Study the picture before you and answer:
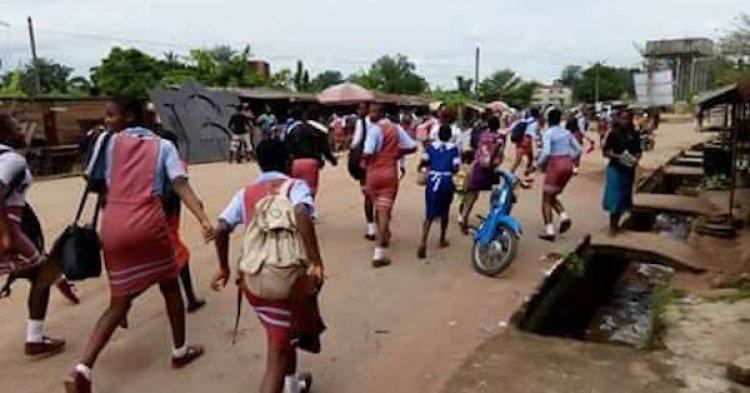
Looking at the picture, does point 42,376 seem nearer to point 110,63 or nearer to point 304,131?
point 304,131

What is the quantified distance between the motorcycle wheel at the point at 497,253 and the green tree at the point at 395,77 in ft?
168

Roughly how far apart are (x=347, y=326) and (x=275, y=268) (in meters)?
2.23

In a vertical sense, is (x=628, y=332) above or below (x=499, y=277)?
below

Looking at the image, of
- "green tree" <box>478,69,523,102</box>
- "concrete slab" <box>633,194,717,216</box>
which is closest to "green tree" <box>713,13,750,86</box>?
"concrete slab" <box>633,194,717,216</box>

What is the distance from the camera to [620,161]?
899 cm

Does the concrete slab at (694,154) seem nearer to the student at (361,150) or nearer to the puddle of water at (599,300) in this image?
the puddle of water at (599,300)

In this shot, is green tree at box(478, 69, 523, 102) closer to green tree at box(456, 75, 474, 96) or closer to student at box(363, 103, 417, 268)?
green tree at box(456, 75, 474, 96)

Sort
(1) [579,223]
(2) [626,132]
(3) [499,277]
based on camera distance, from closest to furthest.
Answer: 1. (3) [499,277]
2. (2) [626,132]
3. (1) [579,223]

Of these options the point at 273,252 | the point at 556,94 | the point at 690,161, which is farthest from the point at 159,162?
the point at 556,94

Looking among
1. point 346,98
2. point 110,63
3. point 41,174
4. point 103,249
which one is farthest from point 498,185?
point 110,63

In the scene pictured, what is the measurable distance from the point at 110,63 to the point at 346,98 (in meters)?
21.4

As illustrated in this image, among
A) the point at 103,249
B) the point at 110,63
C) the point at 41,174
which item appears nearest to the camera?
the point at 103,249

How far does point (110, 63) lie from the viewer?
118 ft

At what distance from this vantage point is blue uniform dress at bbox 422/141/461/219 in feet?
25.5
